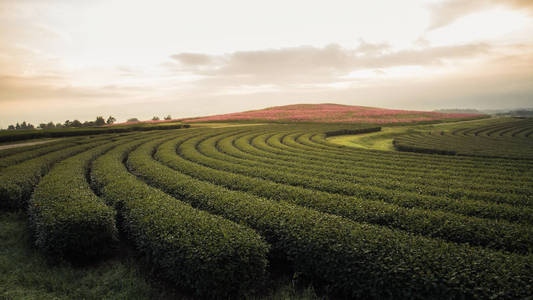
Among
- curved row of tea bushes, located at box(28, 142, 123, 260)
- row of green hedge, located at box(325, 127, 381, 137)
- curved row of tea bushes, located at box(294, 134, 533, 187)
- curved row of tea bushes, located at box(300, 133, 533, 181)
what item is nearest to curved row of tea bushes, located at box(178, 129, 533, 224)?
curved row of tea bushes, located at box(294, 134, 533, 187)

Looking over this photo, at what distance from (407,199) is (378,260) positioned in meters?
4.96

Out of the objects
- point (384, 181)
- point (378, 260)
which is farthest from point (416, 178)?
point (378, 260)

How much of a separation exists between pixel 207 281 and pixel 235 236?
1165 millimetres

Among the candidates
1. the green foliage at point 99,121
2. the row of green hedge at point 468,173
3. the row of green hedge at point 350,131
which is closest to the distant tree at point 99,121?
the green foliage at point 99,121

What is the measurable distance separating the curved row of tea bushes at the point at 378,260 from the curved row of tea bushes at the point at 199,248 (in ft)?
3.03

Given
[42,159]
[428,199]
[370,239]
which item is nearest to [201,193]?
[370,239]

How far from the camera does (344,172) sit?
14227 millimetres

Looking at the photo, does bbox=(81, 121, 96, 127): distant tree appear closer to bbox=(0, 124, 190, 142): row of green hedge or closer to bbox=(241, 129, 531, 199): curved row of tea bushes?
bbox=(0, 124, 190, 142): row of green hedge

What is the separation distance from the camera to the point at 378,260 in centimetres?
552

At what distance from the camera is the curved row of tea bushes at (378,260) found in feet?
15.9

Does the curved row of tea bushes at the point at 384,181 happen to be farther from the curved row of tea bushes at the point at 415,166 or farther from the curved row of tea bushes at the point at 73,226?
the curved row of tea bushes at the point at 73,226

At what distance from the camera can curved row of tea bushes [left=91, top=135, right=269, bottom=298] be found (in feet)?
18.7

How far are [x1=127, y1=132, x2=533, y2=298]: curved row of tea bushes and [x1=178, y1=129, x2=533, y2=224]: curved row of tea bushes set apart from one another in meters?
3.09

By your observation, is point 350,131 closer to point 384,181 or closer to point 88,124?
point 384,181
